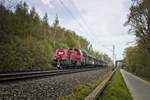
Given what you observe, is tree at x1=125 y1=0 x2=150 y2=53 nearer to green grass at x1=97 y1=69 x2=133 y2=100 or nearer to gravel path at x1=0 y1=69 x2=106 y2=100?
green grass at x1=97 y1=69 x2=133 y2=100

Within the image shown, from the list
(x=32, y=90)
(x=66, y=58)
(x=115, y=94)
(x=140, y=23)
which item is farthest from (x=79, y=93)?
(x=140, y=23)

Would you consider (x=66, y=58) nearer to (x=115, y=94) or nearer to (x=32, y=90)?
(x=115, y=94)

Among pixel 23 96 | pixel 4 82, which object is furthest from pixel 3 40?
pixel 23 96

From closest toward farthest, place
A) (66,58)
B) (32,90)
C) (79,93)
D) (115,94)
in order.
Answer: (32,90), (79,93), (115,94), (66,58)

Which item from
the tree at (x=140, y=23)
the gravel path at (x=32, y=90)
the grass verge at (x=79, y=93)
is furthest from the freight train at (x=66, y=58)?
the gravel path at (x=32, y=90)

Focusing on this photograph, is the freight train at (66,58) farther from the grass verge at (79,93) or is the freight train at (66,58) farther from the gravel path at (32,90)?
the gravel path at (32,90)

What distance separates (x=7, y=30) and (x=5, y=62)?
379 inches

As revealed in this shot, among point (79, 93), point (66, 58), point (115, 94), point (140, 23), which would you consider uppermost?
point (140, 23)

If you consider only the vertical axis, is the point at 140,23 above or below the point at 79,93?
above

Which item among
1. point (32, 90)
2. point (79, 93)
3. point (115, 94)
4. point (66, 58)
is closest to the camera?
point (32, 90)

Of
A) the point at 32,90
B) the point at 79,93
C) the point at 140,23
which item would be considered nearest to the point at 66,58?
the point at 140,23

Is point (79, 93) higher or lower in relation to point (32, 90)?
lower

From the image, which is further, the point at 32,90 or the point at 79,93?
the point at 79,93

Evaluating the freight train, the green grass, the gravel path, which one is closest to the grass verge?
the gravel path
